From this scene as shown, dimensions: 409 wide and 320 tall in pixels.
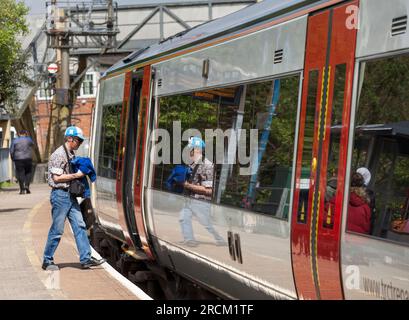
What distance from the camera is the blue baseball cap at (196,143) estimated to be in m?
7.07

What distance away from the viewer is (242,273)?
614 centimetres

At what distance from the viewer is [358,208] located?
15.0ft

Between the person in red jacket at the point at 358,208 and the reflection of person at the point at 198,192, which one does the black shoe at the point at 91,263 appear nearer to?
the reflection of person at the point at 198,192

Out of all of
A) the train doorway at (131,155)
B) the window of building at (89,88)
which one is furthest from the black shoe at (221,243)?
the window of building at (89,88)

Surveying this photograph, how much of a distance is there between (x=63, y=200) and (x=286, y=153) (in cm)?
416

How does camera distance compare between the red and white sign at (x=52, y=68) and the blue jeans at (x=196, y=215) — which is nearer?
the blue jeans at (x=196, y=215)

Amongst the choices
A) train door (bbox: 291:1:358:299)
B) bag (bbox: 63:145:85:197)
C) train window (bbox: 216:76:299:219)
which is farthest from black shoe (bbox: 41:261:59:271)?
train door (bbox: 291:1:358:299)

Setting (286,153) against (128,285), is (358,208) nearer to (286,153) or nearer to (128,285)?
(286,153)

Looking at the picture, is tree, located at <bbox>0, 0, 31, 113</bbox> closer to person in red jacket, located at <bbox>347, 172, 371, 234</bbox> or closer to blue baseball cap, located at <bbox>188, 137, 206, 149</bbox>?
blue baseball cap, located at <bbox>188, 137, 206, 149</bbox>

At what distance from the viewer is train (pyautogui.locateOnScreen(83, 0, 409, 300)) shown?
4.42m

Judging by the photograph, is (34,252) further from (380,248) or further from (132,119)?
(380,248)

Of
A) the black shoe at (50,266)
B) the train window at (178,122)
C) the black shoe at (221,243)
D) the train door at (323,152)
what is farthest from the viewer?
the black shoe at (50,266)

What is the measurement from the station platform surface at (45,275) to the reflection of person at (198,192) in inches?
30.7
